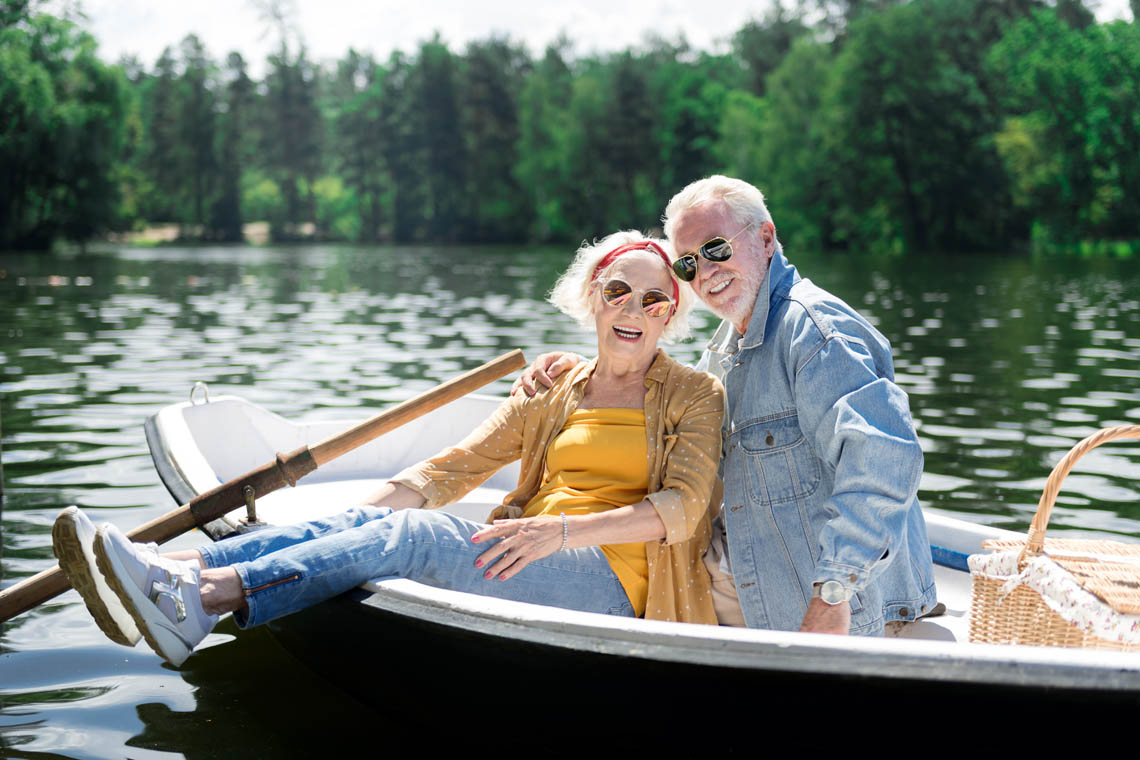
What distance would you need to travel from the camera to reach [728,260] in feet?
9.32

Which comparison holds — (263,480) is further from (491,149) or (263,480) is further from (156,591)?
(491,149)

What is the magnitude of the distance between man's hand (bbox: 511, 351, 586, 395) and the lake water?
797 mm

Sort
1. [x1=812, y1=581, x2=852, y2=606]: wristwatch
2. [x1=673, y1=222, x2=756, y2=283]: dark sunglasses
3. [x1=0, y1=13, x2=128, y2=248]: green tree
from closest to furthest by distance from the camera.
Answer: [x1=812, y1=581, x2=852, y2=606]: wristwatch → [x1=673, y1=222, x2=756, y2=283]: dark sunglasses → [x1=0, y1=13, x2=128, y2=248]: green tree

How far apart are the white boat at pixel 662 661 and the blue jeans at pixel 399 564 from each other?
81 millimetres

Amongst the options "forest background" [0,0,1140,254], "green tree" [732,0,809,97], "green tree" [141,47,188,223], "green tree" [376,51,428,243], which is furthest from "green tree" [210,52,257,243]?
"green tree" [732,0,809,97]

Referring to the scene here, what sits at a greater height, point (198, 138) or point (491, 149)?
point (198, 138)

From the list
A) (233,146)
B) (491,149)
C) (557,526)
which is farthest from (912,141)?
(557,526)

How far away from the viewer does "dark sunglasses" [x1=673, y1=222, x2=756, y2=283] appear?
9.25ft

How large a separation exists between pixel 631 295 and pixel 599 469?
0.48 meters

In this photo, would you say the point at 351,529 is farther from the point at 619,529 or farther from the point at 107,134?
the point at 107,134

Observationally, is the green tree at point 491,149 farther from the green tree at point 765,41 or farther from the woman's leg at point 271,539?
the woman's leg at point 271,539

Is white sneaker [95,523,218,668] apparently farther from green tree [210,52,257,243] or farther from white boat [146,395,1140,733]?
green tree [210,52,257,243]

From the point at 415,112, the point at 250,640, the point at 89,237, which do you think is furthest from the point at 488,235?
the point at 250,640

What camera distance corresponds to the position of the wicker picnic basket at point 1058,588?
8.48 feet
